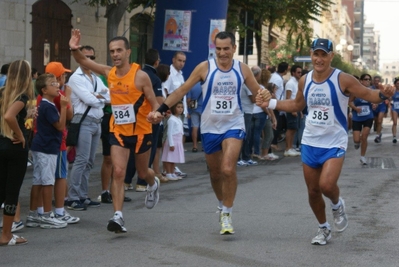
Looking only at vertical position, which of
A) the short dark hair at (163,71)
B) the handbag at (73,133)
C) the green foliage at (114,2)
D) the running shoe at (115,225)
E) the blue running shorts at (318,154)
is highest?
the green foliage at (114,2)

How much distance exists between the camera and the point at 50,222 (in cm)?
897

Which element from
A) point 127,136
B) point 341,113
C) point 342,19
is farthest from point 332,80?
point 342,19

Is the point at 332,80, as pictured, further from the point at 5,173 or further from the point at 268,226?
the point at 5,173

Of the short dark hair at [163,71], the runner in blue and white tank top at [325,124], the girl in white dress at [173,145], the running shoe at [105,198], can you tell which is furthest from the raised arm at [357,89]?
the girl in white dress at [173,145]

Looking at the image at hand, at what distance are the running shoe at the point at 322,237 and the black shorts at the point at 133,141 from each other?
2078mm

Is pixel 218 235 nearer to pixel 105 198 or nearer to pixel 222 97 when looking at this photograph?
pixel 222 97

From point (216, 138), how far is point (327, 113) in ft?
4.14

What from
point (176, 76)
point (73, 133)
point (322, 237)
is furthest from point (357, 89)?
point (176, 76)

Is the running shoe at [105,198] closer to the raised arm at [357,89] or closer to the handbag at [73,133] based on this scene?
the handbag at [73,133]

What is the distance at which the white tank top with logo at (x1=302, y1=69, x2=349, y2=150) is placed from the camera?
7.93 metres

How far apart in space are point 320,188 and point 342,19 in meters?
100

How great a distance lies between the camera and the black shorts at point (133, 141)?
890 centimetres

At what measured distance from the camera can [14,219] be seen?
8.75 m

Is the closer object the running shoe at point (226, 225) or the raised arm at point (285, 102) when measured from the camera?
the raised arm at point (285, 102)
